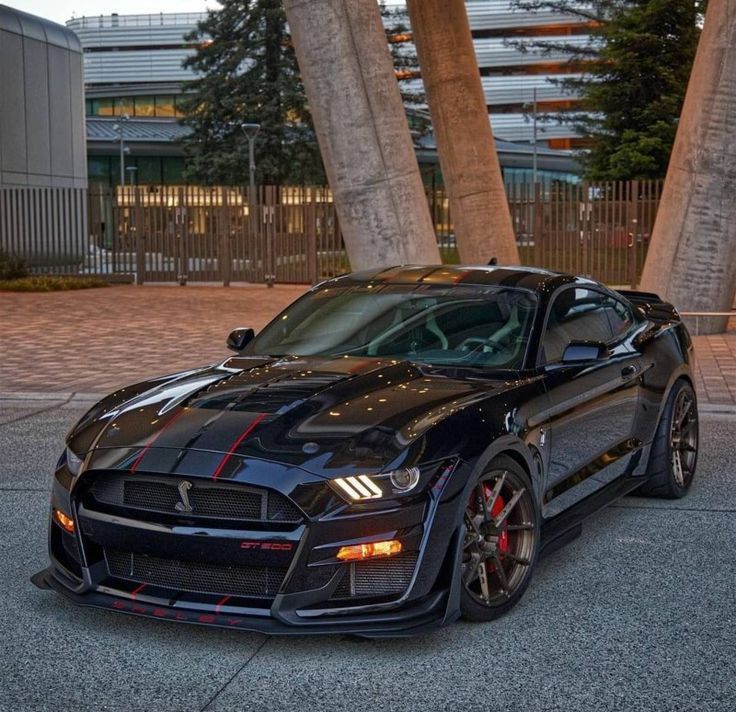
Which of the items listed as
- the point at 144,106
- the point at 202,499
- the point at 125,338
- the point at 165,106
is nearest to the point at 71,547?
the point at 202,499

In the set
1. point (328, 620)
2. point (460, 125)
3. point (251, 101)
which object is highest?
point (251, 101)

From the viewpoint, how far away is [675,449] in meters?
7.31

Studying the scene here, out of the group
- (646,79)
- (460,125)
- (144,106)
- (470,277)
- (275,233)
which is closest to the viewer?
(470,277)

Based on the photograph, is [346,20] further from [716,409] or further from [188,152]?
[188,152]

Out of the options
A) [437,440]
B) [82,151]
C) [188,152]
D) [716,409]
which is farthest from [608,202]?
[188,152]

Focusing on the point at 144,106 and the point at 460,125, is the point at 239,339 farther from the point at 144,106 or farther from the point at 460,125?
the point at 144,106

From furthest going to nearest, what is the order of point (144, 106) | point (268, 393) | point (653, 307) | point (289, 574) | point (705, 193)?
point (144, 106) → point (705, 193) → point (653, 307) → point (268, 393) → point (289, 574)

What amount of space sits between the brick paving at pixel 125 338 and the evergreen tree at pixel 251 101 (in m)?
27.5

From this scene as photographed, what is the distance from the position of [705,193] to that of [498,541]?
39.2 ft

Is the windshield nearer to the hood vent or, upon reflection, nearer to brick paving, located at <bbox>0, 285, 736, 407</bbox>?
the hood vent

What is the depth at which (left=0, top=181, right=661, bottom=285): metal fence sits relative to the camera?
27.6 m

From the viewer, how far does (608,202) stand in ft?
90.3

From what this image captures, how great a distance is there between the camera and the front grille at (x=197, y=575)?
459 cm

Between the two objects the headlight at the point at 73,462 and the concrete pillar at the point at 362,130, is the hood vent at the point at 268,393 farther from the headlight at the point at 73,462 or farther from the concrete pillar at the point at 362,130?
the concrete pillar at the point at 362,130
